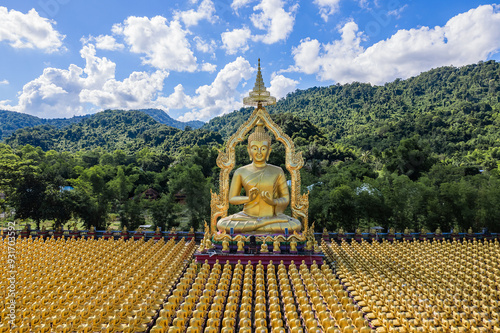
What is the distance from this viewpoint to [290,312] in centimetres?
639

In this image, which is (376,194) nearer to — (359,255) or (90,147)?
(359,255)

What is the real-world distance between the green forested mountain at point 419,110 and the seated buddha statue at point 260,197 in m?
34.2

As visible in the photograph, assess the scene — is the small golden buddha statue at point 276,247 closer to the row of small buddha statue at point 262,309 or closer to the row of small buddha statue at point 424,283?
the row of small buddha statue at point 262,309

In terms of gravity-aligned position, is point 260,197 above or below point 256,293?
above

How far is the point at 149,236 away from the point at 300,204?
6899 mm

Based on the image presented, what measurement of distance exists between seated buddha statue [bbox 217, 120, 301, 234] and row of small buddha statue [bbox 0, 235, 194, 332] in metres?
2.44

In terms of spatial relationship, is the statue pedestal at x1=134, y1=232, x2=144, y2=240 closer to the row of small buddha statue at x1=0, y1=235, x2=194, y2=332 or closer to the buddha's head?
the row of small buddha statue at x1=0, y1=235, x2=194, y2=332

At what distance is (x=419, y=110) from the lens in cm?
7481

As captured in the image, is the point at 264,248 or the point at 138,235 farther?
the point at 138,235

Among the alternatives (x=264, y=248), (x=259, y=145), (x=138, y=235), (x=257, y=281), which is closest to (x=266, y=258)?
(x=264, y=248)

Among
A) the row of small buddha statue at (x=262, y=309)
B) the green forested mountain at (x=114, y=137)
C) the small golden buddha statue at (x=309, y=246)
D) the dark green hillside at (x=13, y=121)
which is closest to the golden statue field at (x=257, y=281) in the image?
the row of small buddha statue at (x=262, y=309)

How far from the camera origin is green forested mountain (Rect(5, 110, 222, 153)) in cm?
6431

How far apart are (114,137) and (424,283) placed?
282ft

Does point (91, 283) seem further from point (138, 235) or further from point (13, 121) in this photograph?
point (13, 121)
